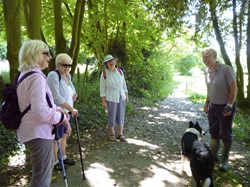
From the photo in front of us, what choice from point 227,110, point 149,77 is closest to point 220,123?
point 227,110

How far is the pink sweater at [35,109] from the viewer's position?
2.78m

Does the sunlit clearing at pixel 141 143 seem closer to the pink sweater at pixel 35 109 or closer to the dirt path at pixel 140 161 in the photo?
the dirt path at pixel 140 161

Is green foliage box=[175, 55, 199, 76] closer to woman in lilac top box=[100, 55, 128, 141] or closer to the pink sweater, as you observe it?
woman in lilac top box=[100, 55, 128, 141]

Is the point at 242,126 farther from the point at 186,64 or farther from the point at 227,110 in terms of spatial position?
the point at 186,64

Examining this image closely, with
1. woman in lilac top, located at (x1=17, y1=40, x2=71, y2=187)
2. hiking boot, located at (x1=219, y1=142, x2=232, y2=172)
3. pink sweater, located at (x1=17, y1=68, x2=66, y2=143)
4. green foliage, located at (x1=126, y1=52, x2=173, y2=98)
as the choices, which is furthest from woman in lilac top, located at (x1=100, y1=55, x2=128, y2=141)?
green foliage, located at (x1=126, y1=52, x2=173, y2=98)

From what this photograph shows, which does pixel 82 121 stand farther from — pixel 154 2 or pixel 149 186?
pixel 154 2

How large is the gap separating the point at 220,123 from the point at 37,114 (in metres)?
3.46

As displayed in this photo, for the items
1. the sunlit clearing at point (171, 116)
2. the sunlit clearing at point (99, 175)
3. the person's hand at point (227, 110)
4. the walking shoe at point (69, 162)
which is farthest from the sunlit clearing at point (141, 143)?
the sunlit clearing at point (171, 116)

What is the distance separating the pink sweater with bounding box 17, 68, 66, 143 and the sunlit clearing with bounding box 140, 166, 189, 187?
7.45 feet

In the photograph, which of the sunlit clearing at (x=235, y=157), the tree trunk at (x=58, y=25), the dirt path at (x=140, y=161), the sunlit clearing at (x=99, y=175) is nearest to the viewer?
the sunlit clearing at (x=99, y=175)

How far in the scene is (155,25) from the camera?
42.2 ft

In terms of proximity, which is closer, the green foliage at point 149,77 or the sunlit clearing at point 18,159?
the sunlit clearing at point 18,159

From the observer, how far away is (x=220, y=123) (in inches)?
197

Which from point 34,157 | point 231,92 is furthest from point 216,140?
point 34,157
